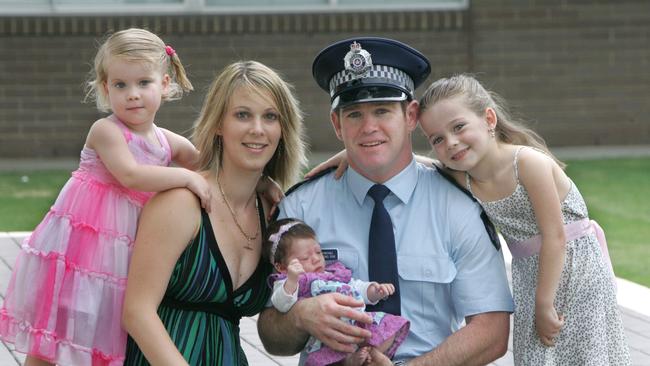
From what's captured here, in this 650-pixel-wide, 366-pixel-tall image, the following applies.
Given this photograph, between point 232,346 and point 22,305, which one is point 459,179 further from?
point 22,305

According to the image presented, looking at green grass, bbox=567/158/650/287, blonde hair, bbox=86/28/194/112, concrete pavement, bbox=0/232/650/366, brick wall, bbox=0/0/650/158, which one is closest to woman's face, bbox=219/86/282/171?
blonde hair, bbox=86/28/194/112

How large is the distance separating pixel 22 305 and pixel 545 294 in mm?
1845

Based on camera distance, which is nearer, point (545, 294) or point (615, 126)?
point (545, 294)

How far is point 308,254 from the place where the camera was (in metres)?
4.17

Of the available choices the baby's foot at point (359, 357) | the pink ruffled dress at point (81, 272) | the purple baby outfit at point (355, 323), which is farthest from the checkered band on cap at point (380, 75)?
the baby's foot at point (359, 357)

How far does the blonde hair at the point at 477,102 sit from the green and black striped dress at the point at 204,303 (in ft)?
2.67

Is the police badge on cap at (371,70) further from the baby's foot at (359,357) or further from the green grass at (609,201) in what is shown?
the green grass at (609,201)

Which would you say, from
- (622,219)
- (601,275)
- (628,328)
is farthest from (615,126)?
(601,275)

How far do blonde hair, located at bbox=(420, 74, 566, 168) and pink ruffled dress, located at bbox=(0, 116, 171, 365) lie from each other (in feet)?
3.41

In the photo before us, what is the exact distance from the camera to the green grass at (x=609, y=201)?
30.0ft

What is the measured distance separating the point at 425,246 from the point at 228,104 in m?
0.80

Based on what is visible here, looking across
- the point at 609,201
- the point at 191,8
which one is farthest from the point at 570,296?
the point at 191,8

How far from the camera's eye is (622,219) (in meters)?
10.4

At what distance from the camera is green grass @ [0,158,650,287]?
30.0 feet
